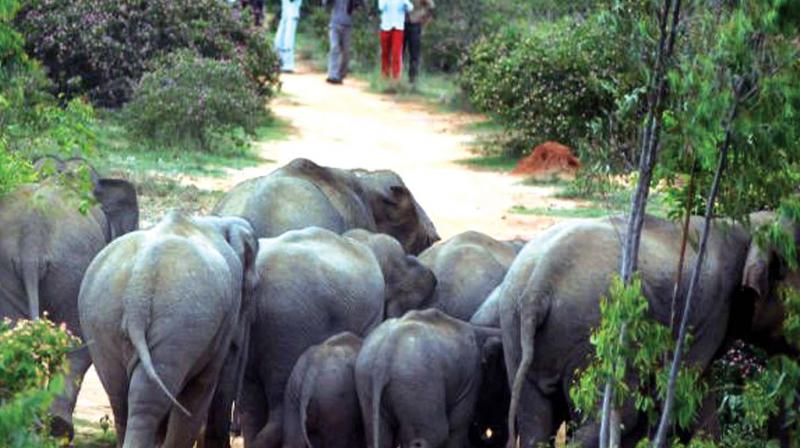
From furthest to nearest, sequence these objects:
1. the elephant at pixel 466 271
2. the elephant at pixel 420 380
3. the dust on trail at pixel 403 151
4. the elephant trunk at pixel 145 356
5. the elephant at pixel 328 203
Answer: the dust on trail at pixel 403 151, the elephant at pixel 328 203, the elephant at pixel 466 271, the elephant at pixel 420 380, the elephant trunk at pixel 145 356

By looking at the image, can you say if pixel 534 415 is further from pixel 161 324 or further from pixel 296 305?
pixel 161 324

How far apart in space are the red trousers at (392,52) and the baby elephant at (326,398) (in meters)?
20.6

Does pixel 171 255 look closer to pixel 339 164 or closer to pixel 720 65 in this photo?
pixel 720 65

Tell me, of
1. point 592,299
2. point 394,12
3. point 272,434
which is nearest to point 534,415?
point 592,299

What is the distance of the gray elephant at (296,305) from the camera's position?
11422 mm

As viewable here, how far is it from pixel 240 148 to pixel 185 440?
13.2m

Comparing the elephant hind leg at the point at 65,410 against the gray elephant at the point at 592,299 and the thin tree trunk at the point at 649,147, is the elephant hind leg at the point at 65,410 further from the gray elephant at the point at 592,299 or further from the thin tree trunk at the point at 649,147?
the thin tree trunk at the point at 649,147

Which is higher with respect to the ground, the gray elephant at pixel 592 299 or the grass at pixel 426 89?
the gray elephant at pixel 592 299

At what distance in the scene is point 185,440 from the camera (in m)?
10.4

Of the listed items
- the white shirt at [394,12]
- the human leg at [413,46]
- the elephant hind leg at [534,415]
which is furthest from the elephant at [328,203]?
the human leg at [413,46]

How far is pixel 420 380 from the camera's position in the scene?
36.0 feet

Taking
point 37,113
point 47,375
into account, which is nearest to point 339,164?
point 37,113

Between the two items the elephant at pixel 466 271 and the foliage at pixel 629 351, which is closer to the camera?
the foliage at pixel 629 351

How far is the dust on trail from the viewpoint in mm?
20578
